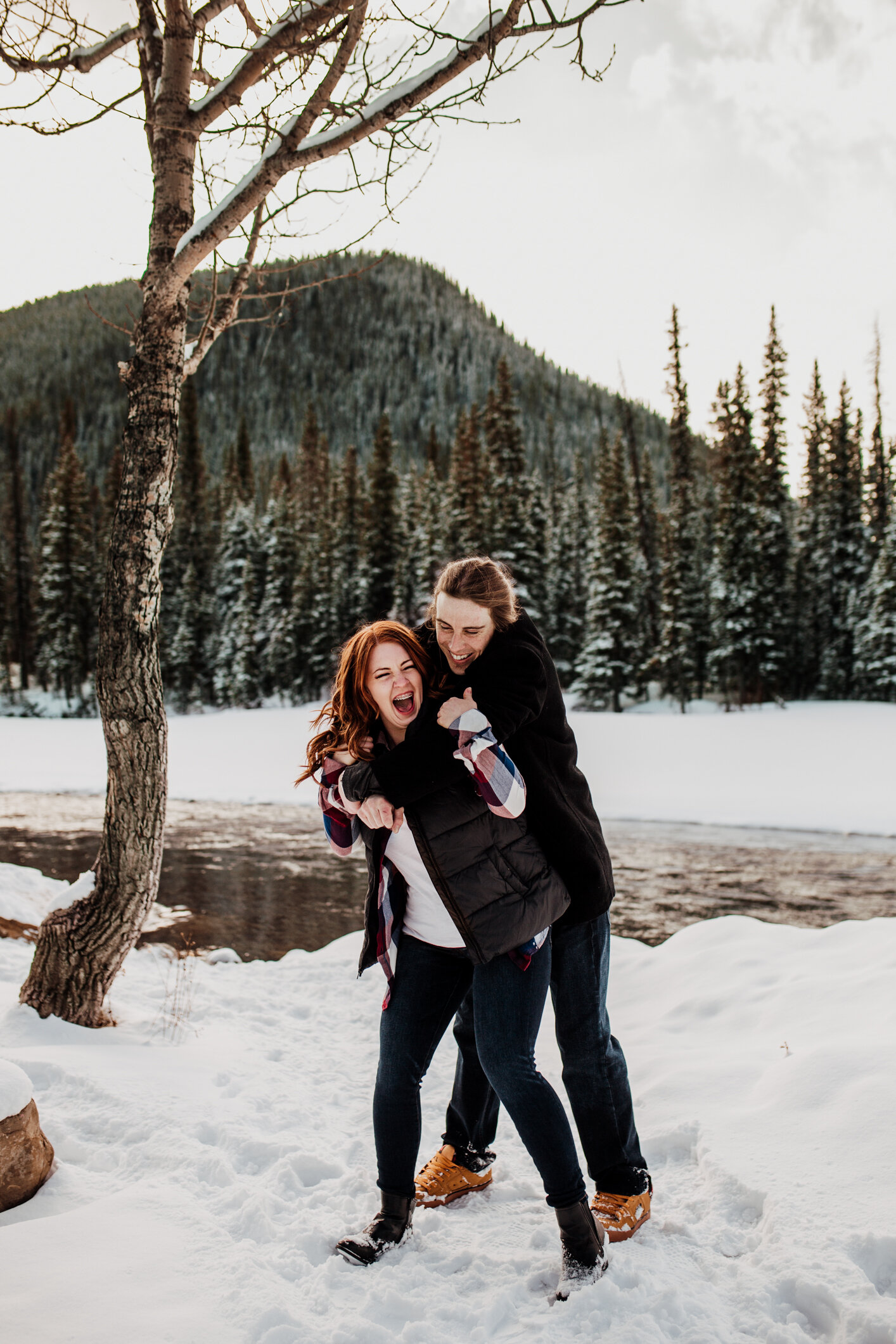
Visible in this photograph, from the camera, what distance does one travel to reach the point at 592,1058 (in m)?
2.40

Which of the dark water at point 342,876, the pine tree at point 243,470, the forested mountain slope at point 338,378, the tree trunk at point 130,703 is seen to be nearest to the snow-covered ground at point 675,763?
the dark water at point 342,876

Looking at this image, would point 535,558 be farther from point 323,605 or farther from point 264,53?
point 264,53

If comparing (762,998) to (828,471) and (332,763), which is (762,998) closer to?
(332,763)

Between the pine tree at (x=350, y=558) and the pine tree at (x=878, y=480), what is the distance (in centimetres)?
2198

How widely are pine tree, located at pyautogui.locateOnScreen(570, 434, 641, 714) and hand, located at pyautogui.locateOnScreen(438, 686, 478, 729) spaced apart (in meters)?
27.4

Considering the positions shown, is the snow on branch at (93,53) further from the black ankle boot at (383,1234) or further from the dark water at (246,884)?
the dark water at (246,884)

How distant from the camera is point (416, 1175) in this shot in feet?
8.82

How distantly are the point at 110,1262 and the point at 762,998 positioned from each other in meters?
3.24

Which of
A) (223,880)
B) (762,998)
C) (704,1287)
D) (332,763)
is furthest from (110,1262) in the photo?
(223,880)

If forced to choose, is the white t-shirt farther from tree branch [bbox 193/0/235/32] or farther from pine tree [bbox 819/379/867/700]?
pine tree [bbox 819/379/867/700]

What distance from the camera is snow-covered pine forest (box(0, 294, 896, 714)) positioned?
2858cm

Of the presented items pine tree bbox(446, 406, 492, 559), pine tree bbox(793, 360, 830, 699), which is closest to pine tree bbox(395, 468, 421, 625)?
pine tree bbox(446, 406, 492, 559)

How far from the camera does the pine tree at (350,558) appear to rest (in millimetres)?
37656

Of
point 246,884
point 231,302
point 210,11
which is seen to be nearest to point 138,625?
point 231,302
